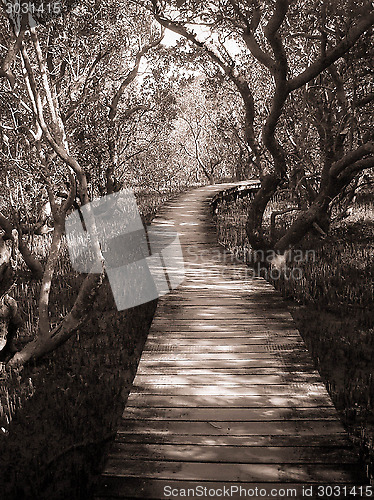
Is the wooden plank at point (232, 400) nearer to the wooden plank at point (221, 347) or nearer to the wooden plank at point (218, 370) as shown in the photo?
the wooden plank at point (218, 370)

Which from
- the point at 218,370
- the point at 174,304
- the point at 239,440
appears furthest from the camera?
the point at 174,304

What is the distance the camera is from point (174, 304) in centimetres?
712

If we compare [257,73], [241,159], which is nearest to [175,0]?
[257,73]

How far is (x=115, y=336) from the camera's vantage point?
26.0ft

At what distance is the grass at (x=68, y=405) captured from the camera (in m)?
4.70

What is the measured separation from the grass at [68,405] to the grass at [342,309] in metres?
2.83

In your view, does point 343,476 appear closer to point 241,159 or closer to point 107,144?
point 107,144

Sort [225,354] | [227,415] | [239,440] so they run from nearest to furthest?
[239,440] < [227,415] < [225,354]

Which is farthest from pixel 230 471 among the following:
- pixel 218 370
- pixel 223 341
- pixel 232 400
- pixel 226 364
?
pixel 223 341

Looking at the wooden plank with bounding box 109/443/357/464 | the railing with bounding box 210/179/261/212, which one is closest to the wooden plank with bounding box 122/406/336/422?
the wooden plank with bounding box 109/443/357/464

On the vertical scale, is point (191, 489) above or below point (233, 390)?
below

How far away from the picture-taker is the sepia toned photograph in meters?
3.85

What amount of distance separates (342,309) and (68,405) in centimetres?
543

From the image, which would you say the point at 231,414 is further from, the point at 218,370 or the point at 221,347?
the point at 221,347
